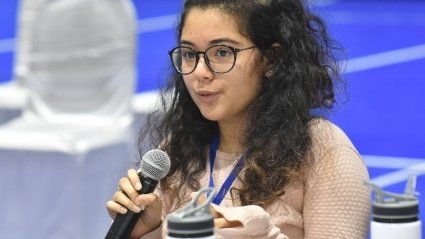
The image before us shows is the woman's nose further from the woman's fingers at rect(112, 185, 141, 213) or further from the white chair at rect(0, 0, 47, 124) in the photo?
the white chair at rect(0, 0, 47, 124)

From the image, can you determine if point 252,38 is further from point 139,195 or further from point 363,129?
point 363,129

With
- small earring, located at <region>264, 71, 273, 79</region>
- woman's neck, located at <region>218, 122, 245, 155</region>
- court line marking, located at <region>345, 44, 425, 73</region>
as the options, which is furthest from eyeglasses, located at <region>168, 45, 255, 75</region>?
court line marking, located at <region>345, 44, 425, 73</region>

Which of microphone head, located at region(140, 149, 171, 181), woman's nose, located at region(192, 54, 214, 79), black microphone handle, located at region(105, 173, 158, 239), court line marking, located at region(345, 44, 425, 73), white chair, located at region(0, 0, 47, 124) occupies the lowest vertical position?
black microphone handle, located at region(105, 173, 158, 239)

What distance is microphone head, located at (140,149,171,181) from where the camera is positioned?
2.47 m

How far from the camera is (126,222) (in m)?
2.53

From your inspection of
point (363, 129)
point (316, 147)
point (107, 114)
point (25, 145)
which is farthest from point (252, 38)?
point (363, 129)

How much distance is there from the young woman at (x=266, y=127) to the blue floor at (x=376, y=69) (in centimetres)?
57

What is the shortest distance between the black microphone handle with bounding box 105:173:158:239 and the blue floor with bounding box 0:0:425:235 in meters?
0.83

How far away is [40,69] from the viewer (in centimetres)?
483

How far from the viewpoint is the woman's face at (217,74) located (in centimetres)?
267

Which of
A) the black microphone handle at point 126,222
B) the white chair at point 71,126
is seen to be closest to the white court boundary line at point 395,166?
the white chair at point 71,126

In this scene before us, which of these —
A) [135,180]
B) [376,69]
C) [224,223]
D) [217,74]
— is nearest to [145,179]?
[135,180]

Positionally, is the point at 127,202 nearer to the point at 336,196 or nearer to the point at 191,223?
the point at 336,196

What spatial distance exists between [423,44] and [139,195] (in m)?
6.14
